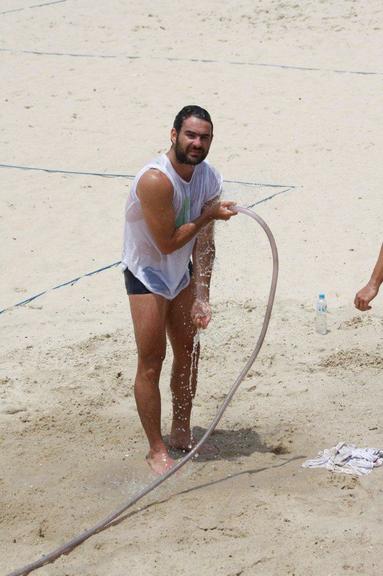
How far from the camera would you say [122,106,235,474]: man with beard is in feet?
15.6

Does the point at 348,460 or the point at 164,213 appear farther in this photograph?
the point at 348,460

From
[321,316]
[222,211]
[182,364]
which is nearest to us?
[222,211]

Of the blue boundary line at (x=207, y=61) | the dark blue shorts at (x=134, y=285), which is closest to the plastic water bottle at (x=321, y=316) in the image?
the dark blue shorts at (x=134, y=285)

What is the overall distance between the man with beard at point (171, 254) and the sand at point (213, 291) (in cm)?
48

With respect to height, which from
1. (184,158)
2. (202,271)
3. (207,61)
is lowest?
(202,271)

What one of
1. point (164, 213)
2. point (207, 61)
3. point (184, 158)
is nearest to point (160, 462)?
point (164, 213)

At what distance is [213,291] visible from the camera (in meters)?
7.30

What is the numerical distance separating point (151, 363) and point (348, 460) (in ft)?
3.39

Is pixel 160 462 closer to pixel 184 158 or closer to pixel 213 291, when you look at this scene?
Answer: pixel 184 158

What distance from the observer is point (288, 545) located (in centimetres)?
450

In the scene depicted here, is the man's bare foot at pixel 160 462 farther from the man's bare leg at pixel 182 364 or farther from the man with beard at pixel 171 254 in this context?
the man's bare leg at pixel 182 364

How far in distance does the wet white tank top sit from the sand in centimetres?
95

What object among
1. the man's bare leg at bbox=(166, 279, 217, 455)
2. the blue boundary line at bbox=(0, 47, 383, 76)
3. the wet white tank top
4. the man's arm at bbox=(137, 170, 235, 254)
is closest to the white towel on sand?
the man's bare leg at bbox=(166, 279, 217, 455)

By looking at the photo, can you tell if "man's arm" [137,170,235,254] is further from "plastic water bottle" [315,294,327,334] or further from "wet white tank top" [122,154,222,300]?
"plastic water bottle" [315,294,327,334]
